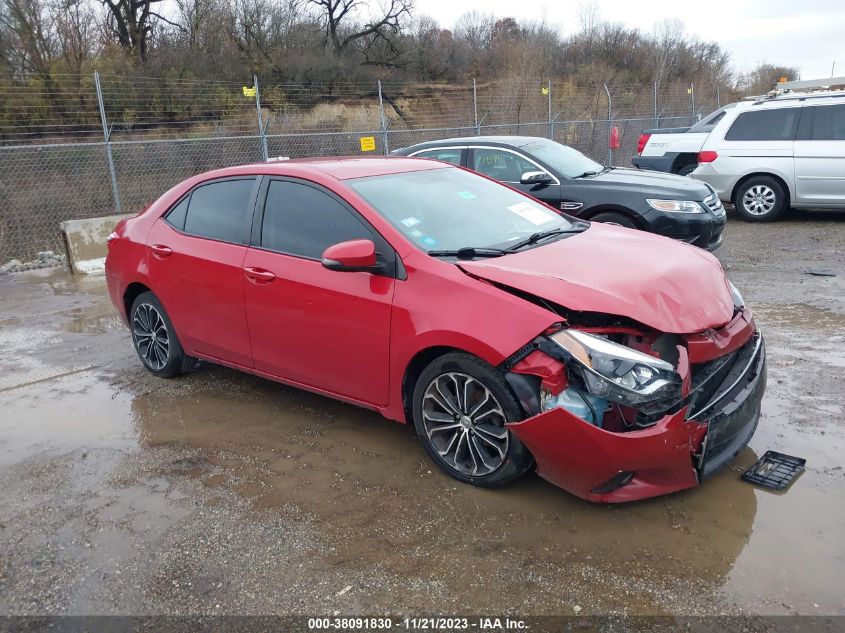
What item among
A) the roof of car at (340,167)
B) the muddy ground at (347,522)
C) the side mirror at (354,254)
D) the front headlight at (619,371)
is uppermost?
the roof of car at (340,167)

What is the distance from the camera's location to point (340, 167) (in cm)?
441

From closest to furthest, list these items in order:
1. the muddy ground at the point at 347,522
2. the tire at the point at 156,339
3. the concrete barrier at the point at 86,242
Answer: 1. the muddy ground at the point at 347,522
2. the tire at the point at 156,339
3. the concrete barrier at the point at 86,242

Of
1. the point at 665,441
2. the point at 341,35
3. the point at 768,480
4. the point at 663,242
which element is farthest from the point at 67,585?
the point at 341,35

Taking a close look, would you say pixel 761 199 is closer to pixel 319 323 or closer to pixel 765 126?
pixel 765 126

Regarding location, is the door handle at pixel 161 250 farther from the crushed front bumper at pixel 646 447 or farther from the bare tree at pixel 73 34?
the bare tree at pixel 73 34

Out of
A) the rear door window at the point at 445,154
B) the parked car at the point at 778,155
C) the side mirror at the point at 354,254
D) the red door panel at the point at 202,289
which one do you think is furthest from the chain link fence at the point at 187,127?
the side mirror at the point at 354,254

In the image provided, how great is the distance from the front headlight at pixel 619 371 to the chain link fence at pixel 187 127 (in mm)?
9790

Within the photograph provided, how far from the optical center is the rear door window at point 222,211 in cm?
452

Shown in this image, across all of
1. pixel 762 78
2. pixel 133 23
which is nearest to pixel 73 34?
pixel 133 23

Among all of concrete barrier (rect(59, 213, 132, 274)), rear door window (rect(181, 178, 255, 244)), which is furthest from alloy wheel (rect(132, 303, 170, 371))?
concrete barrier (rect(59, 213, 132, 274))

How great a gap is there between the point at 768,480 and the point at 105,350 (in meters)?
5.35

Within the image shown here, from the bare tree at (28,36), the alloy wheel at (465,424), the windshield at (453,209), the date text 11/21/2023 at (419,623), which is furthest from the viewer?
the bare tree at (28,36)

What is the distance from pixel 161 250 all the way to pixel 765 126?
9707 millimetres

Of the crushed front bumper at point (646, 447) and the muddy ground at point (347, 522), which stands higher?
the crushed front bumper at point (646, 447)
